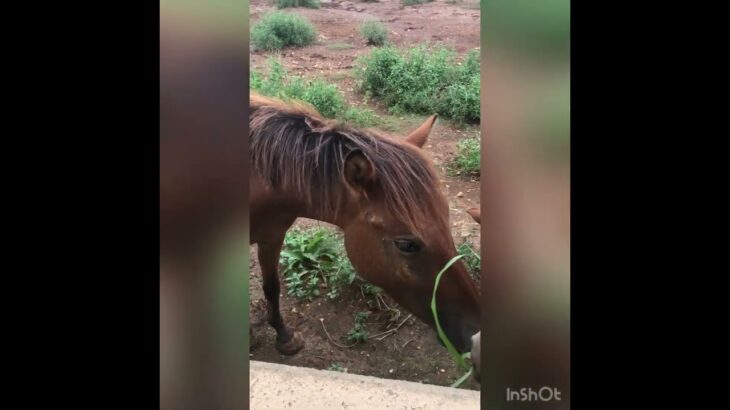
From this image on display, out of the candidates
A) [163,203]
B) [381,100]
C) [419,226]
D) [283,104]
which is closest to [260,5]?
[283,104]

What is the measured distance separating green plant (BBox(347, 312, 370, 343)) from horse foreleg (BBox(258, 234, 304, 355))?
229mm

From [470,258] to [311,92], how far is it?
98 centimetres

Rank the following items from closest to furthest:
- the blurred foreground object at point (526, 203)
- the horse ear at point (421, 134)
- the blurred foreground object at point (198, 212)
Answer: the blurred foreground object at point (526, 203) → the blurred foreground object at point (198, 212) → the horse ear at point (421, 134)

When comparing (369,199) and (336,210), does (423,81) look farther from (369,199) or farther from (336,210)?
(336,210)

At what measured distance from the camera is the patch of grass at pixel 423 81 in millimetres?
2209

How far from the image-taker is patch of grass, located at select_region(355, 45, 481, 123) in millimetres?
2209

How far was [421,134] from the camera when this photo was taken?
226 centimetres

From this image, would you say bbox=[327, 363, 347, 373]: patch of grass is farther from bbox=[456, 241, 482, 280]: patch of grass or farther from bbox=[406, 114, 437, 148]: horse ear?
bbox=[406, 114, 437, 148]: horse ear

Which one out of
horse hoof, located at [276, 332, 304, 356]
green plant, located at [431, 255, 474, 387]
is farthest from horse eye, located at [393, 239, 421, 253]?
horse hoof, located at [276, 332, 304, 356]

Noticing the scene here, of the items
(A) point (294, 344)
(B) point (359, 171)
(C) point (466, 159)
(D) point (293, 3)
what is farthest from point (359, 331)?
(D) point (293, 3)

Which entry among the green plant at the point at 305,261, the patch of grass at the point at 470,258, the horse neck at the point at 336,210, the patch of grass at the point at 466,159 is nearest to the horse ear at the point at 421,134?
the patch of grass at the point at 466,159

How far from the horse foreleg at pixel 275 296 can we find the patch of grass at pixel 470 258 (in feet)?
2.58

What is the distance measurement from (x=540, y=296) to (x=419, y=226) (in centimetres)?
64

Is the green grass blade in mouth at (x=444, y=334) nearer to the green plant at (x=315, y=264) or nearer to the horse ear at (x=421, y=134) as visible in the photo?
the green plant at (x=315, y=264)
